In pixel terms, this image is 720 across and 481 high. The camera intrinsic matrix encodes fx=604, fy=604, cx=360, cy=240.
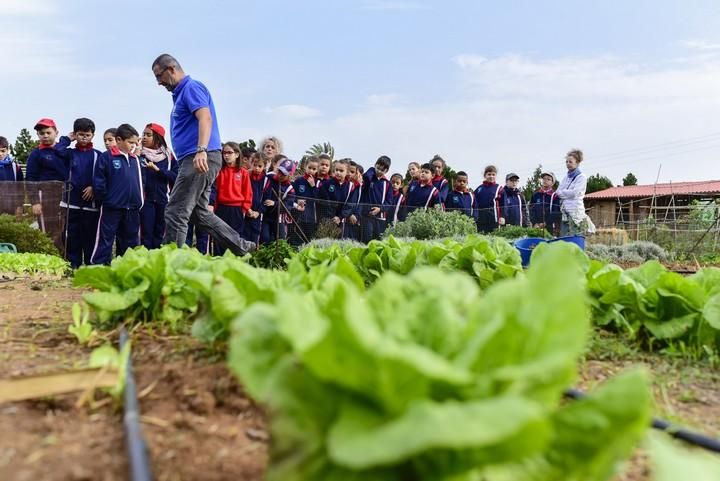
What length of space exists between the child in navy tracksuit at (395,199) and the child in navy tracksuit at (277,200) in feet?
6.48

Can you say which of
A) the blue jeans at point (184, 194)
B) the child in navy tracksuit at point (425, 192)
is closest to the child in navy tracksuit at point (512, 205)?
the child in navy tracksuit at point (425, 192)

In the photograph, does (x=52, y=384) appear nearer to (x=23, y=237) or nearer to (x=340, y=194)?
(x=23, y=237)

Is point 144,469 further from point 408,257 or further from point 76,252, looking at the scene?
point 76,252

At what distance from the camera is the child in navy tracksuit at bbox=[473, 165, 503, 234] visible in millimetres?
12109

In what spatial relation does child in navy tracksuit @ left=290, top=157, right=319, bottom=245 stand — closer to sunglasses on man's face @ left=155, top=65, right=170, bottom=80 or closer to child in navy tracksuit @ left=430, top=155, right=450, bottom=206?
child in navy tracksuit @ left=430, top=155, right=450, bottom=206

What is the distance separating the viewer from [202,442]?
1.42 metres

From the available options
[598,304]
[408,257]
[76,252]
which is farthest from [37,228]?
[598,304]

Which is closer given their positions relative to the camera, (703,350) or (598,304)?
(703,350)

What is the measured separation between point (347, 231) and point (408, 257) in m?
6.64

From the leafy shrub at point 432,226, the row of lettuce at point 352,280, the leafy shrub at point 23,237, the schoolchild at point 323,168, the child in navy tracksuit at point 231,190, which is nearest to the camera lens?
the row of lettuce at point 352,280

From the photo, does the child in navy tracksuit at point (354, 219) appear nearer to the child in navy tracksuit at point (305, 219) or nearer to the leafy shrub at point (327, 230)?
the leafy shrub at point (327, 230)

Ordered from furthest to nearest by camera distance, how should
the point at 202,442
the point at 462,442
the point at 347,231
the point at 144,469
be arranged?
the point at 347,231
the point at 202,442
the point at 144,469
the point at 462,442

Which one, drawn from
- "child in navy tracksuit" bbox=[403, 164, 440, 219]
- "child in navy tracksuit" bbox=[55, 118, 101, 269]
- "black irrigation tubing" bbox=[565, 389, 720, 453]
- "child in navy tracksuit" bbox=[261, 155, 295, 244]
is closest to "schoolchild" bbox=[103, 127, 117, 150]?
"child in navy tracksuit" bbox=[55, 118, 101, 269]

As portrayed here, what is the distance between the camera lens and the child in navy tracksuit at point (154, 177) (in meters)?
8.76
